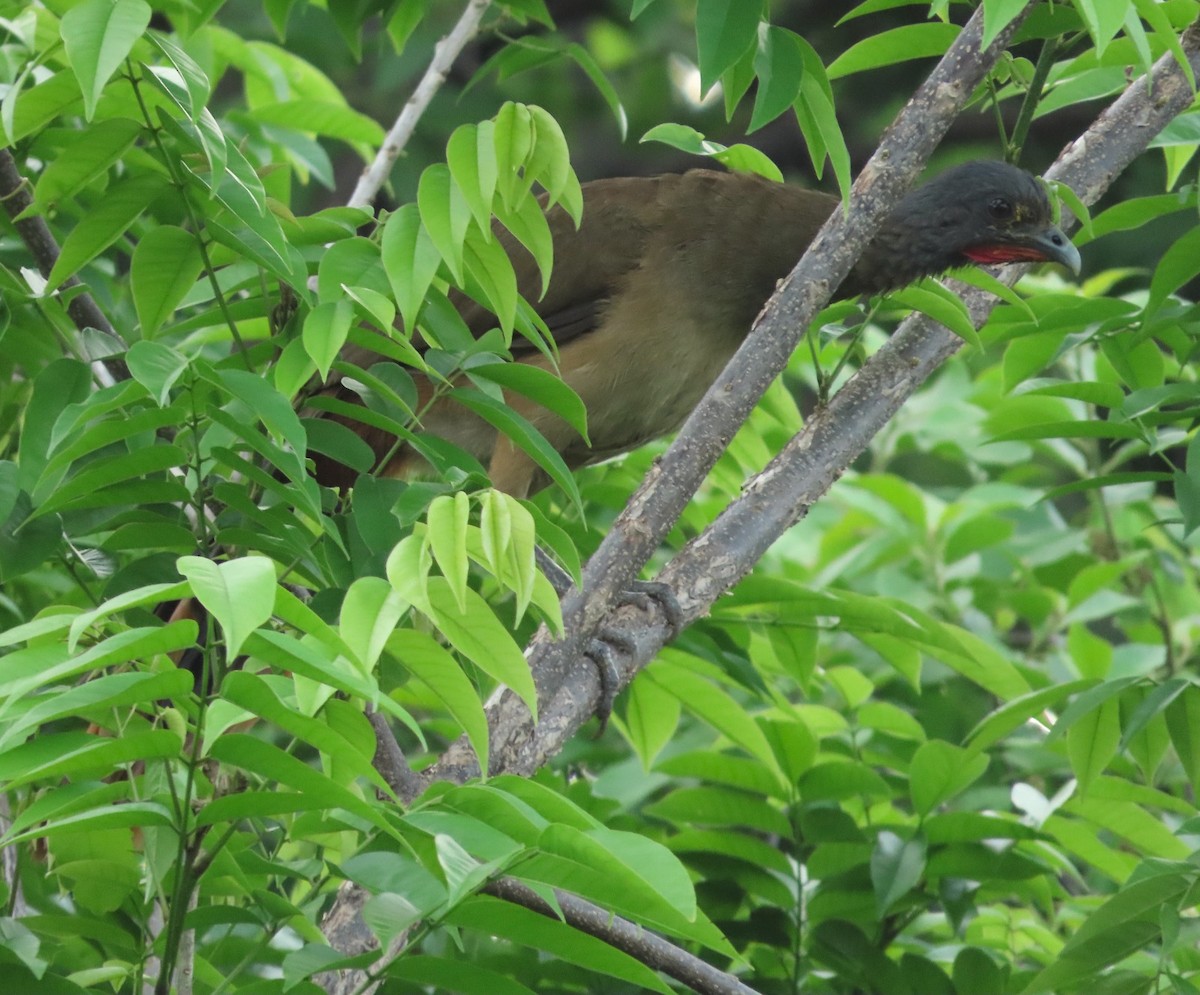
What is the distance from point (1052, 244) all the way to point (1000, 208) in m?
0.12

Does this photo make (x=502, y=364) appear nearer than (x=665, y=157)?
Yes

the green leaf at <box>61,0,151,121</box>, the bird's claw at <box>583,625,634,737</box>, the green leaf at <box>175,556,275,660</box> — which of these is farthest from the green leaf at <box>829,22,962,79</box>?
the green leaf at <box>175,556,275,660</box>

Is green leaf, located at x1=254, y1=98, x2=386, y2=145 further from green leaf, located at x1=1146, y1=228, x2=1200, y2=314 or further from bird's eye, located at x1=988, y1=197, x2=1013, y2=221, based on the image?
green leaf, located at x1=1146, y1=228, x2=1200, y2=314

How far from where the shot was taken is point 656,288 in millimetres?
2930

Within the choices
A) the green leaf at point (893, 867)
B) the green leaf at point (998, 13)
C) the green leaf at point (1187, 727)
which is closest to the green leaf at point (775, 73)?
the green leaf at point (998, 13)

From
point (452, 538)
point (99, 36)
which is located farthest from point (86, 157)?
point (452, 538)

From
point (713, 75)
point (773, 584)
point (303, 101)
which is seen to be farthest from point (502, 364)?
point (303, 101)

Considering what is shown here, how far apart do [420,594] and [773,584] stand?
40.5 inches

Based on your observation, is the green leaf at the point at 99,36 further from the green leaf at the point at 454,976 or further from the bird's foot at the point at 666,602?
the bird's foot at the point at 666,602

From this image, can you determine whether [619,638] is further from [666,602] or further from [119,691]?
[119,691]

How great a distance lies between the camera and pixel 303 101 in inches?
97.4

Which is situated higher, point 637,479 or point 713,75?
point 713,75

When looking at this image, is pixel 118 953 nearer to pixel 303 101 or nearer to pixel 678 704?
pixel 678 704

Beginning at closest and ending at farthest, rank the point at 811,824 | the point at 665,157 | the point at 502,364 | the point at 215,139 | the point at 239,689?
1. the point at 239,689
2. the point at 215,139
3. the point at 502,364
4. the point at 811,824
5. the point at 665,157
